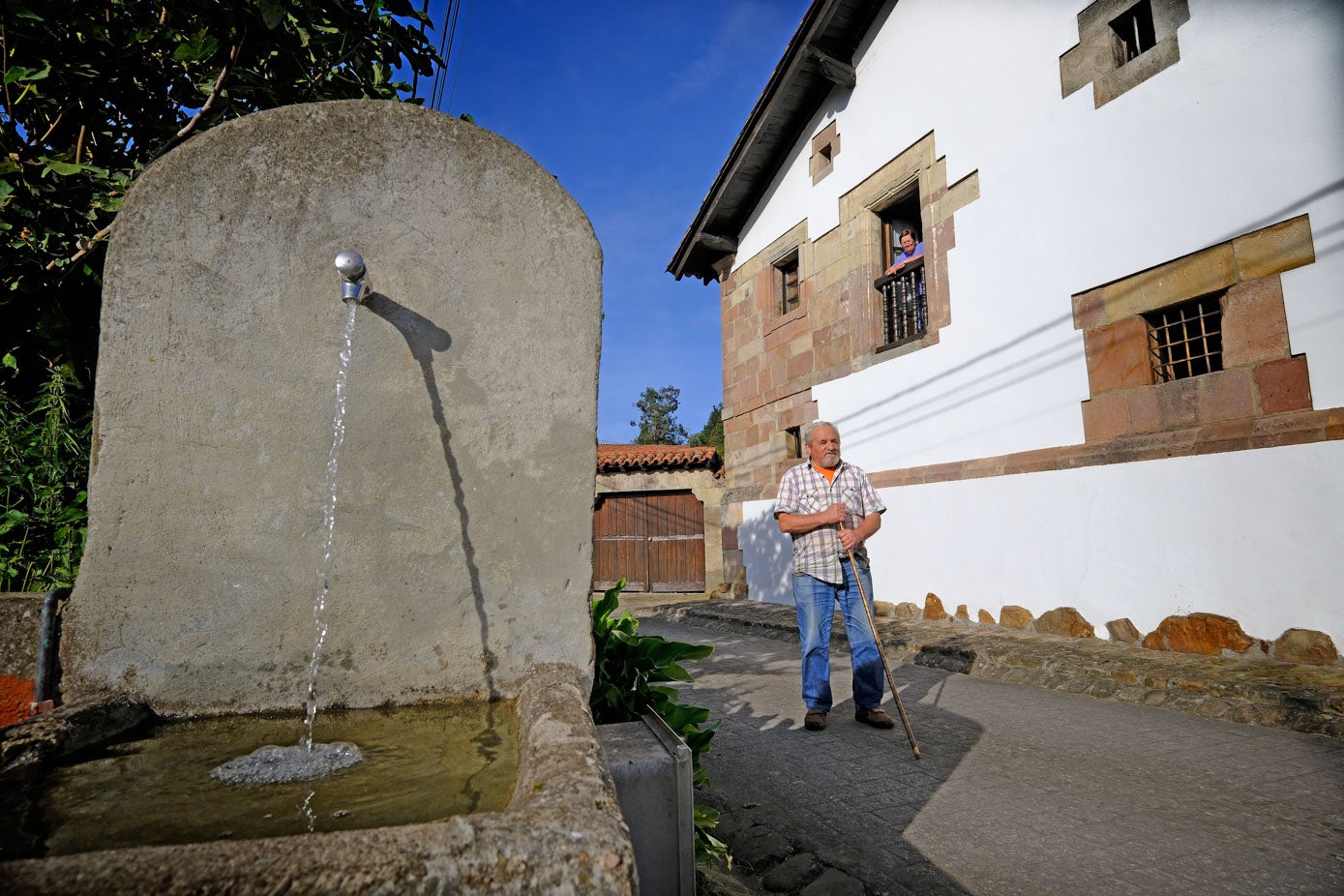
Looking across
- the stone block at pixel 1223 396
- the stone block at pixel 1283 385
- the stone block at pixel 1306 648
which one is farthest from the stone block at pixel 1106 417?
the stone block at pixel 1306 648

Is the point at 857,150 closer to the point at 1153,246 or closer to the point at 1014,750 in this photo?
the point at 1153,246

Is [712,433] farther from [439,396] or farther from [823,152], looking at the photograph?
[439,396]

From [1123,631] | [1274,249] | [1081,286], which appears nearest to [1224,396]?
[1274,249]

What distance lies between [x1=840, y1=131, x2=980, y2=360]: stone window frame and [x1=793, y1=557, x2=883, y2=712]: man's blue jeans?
170 inches

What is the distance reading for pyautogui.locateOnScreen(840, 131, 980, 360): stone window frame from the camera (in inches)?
292

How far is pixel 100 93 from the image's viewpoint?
3268 millimetres

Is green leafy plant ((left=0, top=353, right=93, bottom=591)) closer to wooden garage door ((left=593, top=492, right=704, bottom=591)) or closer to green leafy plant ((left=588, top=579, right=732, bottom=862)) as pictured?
green leafy plant ((left=588, top=579, right=732, bottom=862))

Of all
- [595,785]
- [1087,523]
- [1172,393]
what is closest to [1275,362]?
[1172,393]

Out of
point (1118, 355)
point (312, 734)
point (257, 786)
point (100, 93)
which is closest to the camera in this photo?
point (257, 786)

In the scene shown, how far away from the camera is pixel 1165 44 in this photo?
18.0 feet

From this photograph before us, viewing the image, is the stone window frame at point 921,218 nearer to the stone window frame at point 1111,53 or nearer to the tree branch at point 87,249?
the stone window frame at point 1111,53

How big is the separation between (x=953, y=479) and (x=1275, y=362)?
2.83 meters

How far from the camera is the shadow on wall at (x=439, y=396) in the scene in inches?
79.6

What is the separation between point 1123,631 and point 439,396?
5.55 m
